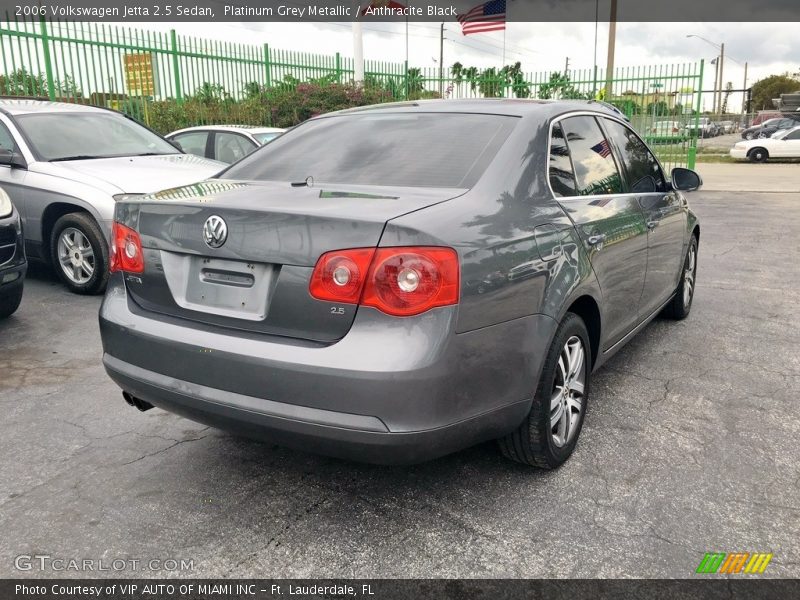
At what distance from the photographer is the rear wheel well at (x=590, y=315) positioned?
3.18 metres

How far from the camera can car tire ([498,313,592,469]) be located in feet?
9.29

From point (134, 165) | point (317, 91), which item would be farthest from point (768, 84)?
point (134, 165)

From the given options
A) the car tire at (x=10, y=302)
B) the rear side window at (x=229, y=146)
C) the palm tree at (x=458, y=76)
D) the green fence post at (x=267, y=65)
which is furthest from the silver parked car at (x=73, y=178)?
the palm tree at (x=458, y=76)

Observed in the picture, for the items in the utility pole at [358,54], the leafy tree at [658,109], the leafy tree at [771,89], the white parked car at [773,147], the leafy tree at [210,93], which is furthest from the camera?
the leafy tree at [771,89]

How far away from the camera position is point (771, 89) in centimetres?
8769

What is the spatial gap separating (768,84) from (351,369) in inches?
4103

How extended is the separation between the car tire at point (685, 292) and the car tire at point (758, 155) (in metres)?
26.4

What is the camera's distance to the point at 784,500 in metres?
2.84

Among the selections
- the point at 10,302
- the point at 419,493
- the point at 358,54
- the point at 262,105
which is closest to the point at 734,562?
the point at 419,493

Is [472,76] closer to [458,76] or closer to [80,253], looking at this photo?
[458,76]

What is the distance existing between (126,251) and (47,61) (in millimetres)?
9654

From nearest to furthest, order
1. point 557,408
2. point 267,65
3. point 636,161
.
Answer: point 557,408
point 636,161
point 267,65

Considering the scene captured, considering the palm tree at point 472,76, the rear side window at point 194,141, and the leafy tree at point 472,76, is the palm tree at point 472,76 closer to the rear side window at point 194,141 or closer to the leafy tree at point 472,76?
the leafy tree at point 472,76

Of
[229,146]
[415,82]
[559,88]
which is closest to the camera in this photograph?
[229,146]
